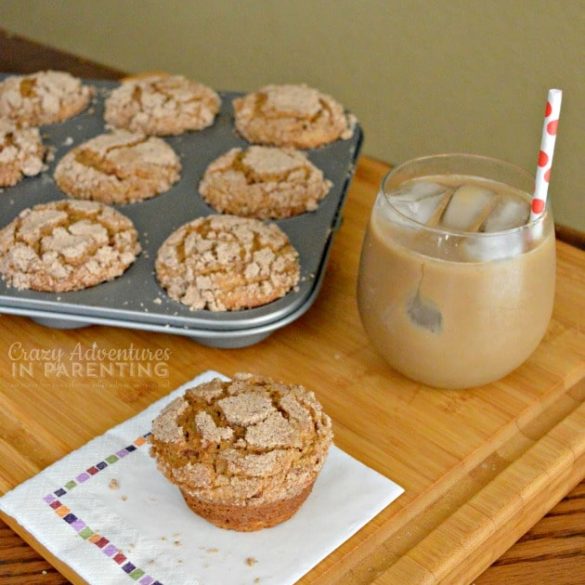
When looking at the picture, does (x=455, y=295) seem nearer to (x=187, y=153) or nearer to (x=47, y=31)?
(x=187, y=153)

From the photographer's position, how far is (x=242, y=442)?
2.96 ft

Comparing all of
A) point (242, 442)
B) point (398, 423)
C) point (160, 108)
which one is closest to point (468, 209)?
point (398, 423)

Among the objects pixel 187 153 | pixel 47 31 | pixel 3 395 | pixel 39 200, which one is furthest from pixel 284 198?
pixel 47 31

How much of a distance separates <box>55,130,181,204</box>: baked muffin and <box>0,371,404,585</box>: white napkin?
0.47m

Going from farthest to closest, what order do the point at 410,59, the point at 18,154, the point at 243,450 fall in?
the point at 410,59 < the point at 18,154 < the point at 243,450

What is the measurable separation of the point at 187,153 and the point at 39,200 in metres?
0.25

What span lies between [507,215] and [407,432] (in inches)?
10.7

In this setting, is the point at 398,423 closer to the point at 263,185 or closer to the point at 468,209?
the point at 468,209

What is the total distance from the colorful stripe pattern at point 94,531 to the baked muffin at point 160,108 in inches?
26.5

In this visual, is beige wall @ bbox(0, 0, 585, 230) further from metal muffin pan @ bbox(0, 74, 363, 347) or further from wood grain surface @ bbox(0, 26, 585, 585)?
wood grain surface @ bbox(0, 26, 585, 585)

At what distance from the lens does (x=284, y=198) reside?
135 cm

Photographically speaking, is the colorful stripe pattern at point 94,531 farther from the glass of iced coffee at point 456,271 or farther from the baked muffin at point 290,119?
the baked muffin at point 290,119

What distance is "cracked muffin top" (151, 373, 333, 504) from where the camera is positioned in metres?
0.88

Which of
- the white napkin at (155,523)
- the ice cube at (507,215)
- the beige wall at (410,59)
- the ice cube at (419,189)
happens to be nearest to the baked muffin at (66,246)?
the white napkin at (155,523)
